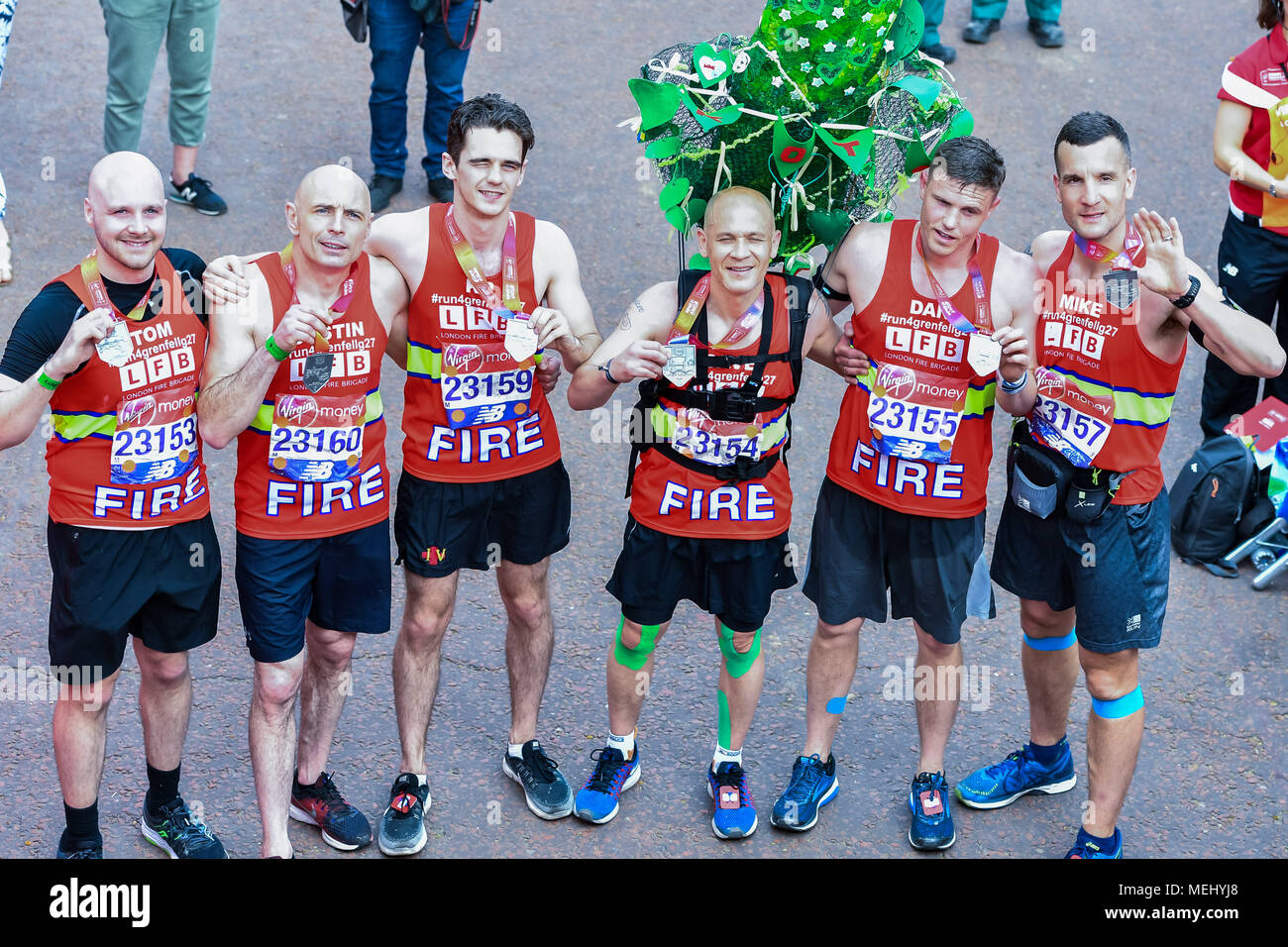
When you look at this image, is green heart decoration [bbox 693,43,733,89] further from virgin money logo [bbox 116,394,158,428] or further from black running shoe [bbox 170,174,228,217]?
black running shoe [bbox 170,174,228,217]

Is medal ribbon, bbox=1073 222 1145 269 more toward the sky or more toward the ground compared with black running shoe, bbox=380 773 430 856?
more toward the sky

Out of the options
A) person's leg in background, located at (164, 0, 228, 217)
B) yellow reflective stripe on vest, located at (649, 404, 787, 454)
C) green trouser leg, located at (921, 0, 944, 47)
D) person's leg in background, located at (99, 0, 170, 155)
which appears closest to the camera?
yellow reflective stripe on vest, located at (649, 404, 787, 454)

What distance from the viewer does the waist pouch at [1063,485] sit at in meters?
4.83

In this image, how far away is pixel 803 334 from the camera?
4.89 m

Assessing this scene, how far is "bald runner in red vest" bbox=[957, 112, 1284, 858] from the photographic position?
4.63 meters

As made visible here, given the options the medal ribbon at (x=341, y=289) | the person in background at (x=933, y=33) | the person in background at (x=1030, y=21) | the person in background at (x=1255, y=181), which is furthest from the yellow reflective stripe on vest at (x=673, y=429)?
the person in background at (x=1030, y=21)

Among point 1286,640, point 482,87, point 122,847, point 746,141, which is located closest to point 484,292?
point 746,141

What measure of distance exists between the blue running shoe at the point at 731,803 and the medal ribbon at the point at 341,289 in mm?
2023

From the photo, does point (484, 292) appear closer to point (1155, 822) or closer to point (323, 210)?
point (323, 210)

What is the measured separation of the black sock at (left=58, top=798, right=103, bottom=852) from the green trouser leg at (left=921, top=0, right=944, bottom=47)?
736 centimetres

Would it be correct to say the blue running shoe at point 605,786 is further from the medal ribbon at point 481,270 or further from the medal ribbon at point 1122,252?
the medal ribbon at point 1122,252

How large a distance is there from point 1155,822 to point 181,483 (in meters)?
3.48

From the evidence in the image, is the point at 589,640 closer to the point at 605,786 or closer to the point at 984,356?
the point at 605,786

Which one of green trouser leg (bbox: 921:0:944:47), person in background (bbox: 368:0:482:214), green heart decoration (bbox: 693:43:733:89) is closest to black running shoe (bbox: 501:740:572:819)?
green heart decoration (bbox: 693:43:733:89)
